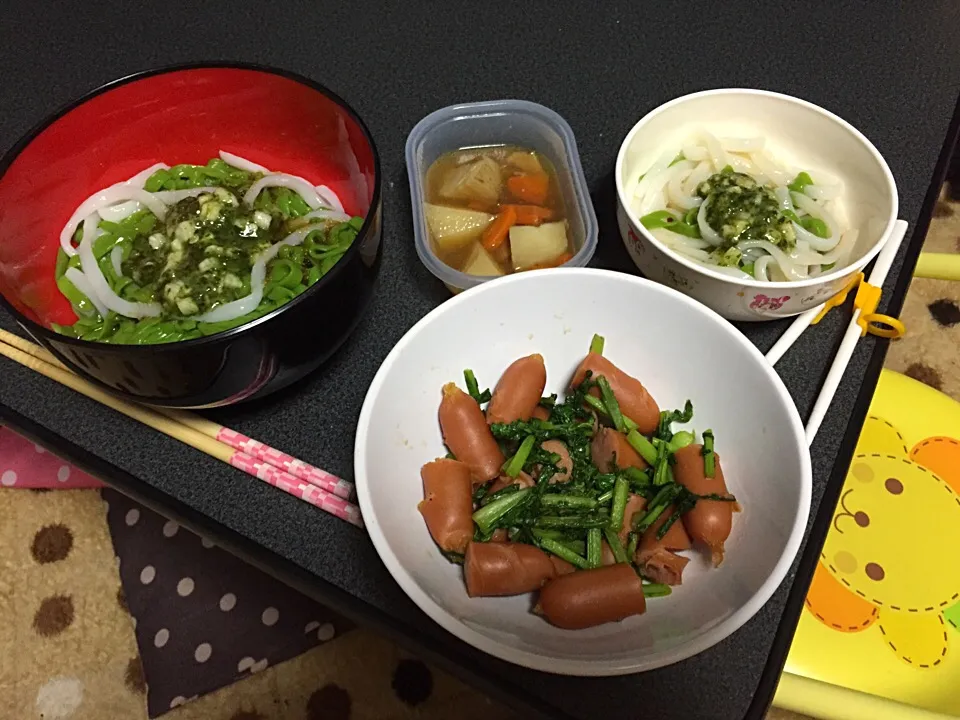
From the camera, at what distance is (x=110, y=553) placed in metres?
1.60

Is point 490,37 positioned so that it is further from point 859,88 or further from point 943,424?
point 943,424

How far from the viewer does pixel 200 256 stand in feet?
2.78

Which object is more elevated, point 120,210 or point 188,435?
point 120,210

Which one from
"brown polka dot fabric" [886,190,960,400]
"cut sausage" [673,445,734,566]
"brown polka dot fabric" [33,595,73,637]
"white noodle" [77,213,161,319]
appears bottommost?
"brown polka dot fabric" [33,595,73,637]

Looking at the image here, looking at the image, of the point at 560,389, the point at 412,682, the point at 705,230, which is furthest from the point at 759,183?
the point at 412,682

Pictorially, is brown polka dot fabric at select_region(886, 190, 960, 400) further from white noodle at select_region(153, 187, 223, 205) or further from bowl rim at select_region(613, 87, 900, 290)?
white noodle at select_region(153, 187, 223, 205)

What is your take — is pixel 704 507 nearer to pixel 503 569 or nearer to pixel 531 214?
pixel 503 569

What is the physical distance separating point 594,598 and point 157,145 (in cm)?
81

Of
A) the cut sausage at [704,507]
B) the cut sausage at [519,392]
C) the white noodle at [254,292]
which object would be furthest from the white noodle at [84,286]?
the cut sausage at [704,507]

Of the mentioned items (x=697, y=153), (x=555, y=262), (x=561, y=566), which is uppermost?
(x=697, y=153)

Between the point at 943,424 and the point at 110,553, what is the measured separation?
170 cm

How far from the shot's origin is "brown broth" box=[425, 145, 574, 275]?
3.27ft

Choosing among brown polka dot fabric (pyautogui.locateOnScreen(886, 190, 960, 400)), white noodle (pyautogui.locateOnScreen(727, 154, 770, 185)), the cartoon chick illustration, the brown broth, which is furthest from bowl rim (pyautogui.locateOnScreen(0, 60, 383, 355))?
brown polka dot fabric (pyautogui.locateOnScreen(886, 190, 960, 400))

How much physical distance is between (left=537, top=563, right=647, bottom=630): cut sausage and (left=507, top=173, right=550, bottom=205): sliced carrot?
→ 57 centimetres
